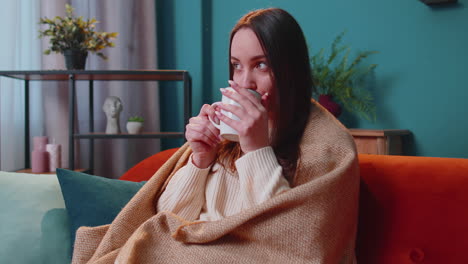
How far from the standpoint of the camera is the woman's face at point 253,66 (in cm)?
97

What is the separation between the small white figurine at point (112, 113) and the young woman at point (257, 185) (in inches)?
73.5

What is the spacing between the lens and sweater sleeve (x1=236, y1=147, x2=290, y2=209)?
87 cm

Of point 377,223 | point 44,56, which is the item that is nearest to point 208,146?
point 377,223

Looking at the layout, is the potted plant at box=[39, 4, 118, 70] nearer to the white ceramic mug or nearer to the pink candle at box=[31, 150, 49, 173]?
the pink candle at box=[31, 150, 49, 173]

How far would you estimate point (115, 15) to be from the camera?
3.16 m

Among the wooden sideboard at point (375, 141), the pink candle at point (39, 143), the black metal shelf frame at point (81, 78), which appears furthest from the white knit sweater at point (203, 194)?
the pink candle at point (39, 143)

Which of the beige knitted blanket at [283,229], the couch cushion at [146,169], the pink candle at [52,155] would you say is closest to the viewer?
the beige knitted blanket at [283,229]

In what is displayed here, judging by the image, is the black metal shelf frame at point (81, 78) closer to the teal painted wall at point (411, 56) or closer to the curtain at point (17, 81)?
the curtain at point (17, 81)

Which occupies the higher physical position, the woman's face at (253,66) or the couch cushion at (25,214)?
the woman's face at (253,66)

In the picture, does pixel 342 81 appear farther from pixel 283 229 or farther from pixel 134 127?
pixel 283 229

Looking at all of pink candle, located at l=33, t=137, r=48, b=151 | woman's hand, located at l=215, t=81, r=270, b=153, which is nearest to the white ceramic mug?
woman's hand, located at l=215, t=81, r=270, b=153

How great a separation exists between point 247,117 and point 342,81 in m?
1.79

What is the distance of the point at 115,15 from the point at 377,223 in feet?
8.82

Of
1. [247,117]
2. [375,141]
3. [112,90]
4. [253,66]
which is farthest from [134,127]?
[247,117]
